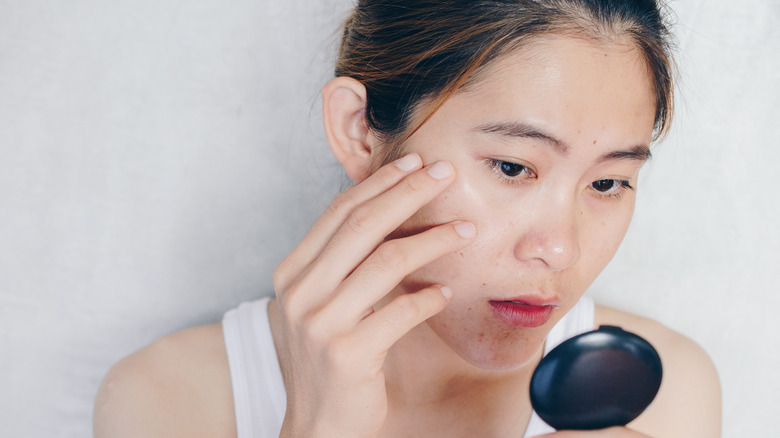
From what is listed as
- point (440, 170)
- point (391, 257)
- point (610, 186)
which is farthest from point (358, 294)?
point (610, 186)

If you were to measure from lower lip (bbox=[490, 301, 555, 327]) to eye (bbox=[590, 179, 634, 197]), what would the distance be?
7.3 inches

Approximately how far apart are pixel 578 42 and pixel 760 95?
0.72 meters

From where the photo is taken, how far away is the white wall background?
123 centimetres

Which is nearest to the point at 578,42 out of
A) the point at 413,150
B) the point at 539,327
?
the point at 413,150

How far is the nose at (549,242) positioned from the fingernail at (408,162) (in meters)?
0.17

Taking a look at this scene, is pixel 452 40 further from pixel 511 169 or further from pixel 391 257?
pixel 391 257

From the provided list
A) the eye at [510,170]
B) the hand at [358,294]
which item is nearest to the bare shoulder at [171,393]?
the hand at [358,294]

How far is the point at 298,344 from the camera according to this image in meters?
0.77

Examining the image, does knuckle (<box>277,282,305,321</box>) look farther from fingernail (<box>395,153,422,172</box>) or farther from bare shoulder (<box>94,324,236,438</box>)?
bare shoulder (<box>94,324,236,438</box>)

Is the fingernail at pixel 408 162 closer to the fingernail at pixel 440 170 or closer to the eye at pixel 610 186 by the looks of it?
the fingernail at pixel 440 170

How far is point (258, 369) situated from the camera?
3.61 ft

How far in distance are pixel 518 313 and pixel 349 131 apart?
368 mm

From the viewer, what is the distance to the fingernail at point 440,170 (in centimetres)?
76

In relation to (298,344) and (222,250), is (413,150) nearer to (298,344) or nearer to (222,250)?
(298,344)
